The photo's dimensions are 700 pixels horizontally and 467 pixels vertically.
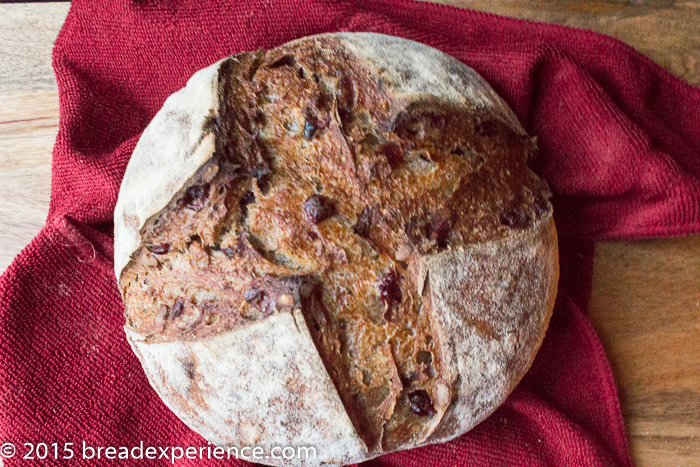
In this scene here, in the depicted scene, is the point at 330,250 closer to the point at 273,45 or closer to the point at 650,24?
the point at 273,45

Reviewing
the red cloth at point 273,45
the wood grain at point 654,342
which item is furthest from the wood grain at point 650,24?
the wood grain at point 654,342

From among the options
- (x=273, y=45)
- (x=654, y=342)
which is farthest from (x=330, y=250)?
(x=654, y=342)

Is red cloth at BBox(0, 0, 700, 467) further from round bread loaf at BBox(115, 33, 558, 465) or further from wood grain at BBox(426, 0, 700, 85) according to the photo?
round bread loaf at BBox(115, 33, 558, 465)

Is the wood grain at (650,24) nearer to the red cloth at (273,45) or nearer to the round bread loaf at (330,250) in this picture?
the red cloth at (273,45)

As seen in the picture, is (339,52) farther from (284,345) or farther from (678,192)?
(678,192)

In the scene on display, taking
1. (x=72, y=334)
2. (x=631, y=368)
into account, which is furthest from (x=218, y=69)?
(x=631, y=368)

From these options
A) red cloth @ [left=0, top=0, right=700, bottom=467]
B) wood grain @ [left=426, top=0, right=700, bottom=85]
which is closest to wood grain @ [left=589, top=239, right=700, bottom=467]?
red cloth @ [left=0, top=0, right=700, bottom=467]
